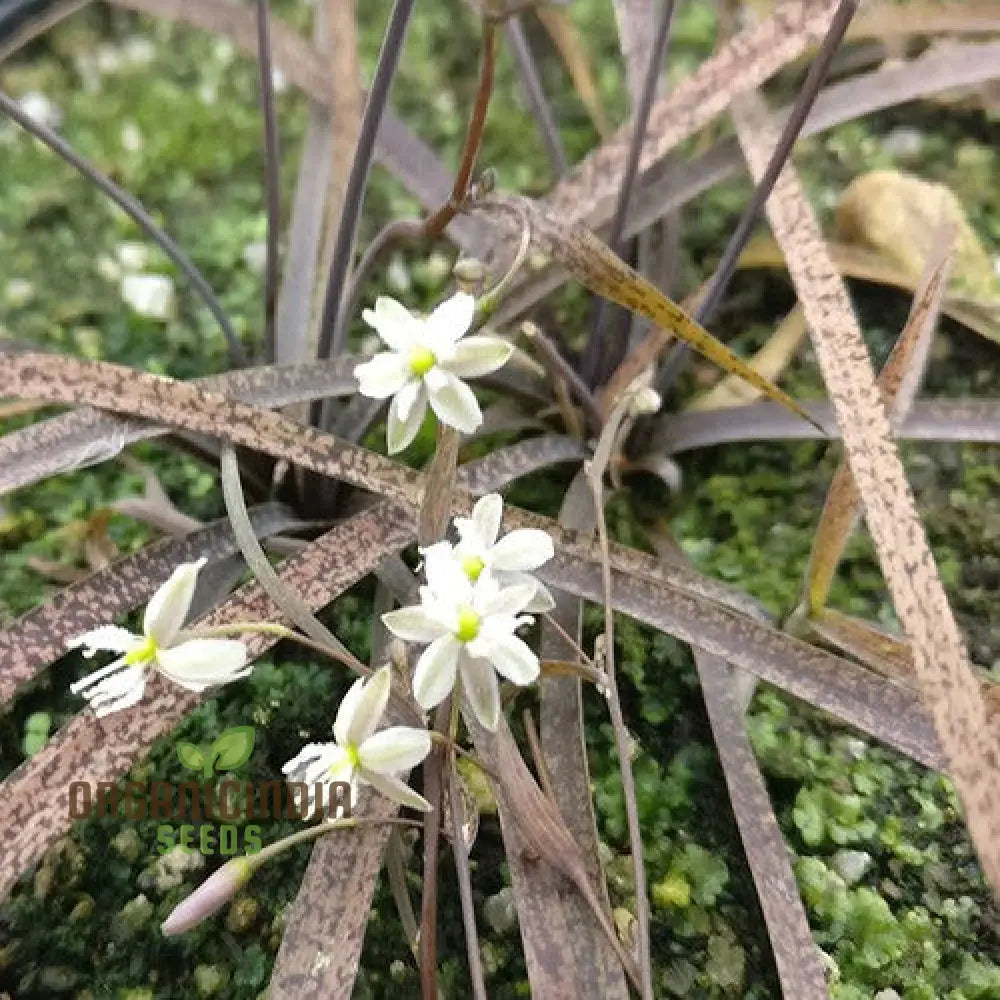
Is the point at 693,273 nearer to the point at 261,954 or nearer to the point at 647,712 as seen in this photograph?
the point at 647,712

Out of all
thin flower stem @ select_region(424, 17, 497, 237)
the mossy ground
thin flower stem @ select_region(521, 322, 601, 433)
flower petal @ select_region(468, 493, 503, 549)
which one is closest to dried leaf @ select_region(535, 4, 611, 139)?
Answer: the mossy ground

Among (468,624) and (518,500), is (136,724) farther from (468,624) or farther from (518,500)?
(518,500)

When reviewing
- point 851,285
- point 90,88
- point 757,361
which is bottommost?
point 757,361

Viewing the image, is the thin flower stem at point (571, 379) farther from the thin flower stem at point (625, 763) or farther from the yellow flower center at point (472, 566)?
the yellow flower center at point (472, 566)

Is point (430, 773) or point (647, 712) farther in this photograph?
point (647, 712)

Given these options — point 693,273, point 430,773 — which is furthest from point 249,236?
point 430,773

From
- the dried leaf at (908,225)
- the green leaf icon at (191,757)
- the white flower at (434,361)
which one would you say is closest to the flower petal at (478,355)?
the white flower at (434,361)

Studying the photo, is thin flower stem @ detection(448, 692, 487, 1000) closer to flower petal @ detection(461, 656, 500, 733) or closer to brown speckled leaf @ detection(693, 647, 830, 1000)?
flower petal @ detection(461, 656, 500, 733)
